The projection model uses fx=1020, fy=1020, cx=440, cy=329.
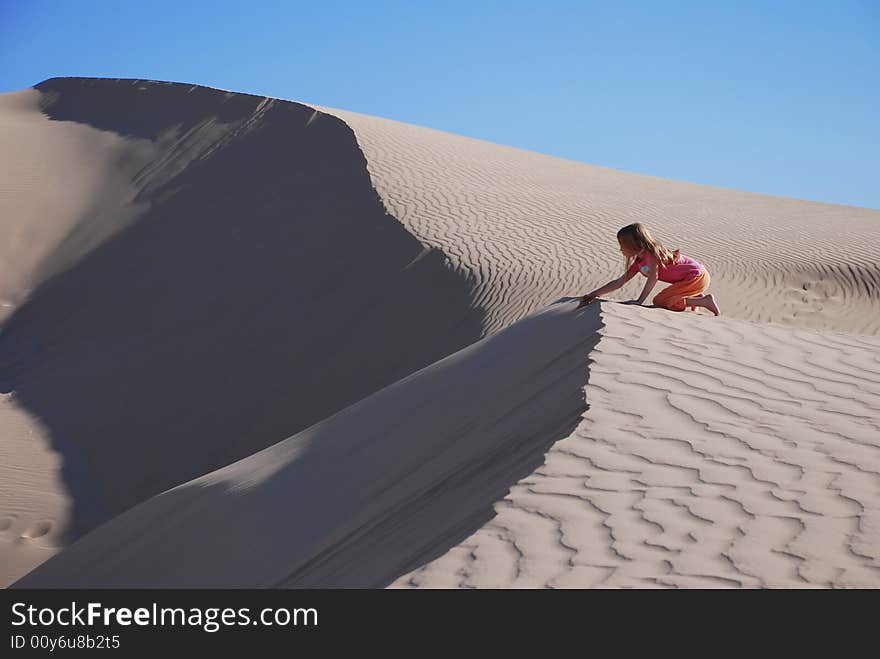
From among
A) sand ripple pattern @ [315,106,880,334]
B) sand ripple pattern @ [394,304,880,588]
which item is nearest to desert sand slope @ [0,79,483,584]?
sand ripple pattern @ [315,106,880,334]

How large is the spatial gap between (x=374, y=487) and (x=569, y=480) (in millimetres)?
1606

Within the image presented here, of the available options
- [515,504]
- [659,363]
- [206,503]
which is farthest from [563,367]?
[206,503]

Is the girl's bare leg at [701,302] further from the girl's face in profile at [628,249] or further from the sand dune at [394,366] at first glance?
the girl's face in profile at [628,249]

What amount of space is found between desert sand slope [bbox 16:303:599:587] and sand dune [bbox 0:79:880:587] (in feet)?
0.09

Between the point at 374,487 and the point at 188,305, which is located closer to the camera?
the point at 374,487

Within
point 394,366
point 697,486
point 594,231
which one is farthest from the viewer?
point 594,231

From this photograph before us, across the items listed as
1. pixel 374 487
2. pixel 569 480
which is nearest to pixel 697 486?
pixel 569 480

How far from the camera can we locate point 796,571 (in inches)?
127

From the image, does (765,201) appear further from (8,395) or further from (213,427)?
(8,395)

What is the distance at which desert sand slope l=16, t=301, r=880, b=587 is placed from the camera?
3.43m

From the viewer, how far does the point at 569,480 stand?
4.05 metres

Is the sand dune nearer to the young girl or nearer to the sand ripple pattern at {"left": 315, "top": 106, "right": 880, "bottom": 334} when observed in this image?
the sand ripple pattern at {"left": 315, "top": 106, "right": 880, "bottom": 334}

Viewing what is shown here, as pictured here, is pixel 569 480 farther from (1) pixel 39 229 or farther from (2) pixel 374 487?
(1) pixel 39 229

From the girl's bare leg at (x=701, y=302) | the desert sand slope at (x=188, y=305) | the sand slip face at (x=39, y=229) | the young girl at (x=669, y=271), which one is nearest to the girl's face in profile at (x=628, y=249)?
the young girl at (x=669, y=271)
